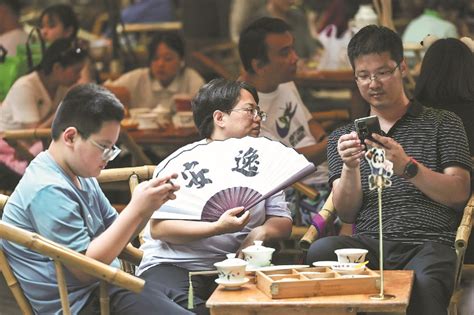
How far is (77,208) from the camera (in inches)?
162

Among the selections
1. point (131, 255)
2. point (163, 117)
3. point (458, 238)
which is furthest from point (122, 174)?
point (163, 117)

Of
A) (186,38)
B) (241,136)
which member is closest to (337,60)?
(186,38)

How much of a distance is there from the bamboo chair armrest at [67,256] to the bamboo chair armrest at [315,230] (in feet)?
3.71

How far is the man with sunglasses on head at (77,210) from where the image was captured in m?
4.03

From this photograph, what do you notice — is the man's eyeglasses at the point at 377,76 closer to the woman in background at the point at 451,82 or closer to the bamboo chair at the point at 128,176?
the woman in background at the point at 451,82

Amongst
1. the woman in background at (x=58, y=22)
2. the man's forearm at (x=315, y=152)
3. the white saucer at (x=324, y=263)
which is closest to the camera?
the white saucer at (x=324, y=263)

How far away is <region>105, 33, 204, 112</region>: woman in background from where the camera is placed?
7.95 meters

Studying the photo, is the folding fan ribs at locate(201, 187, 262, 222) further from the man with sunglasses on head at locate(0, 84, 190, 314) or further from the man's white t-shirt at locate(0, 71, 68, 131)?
the man's white t-shirt at locate(0, 71, 68, 131)

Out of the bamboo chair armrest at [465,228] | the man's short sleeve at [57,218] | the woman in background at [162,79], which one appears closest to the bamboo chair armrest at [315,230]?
the bamboo chair armrest at [465,228]

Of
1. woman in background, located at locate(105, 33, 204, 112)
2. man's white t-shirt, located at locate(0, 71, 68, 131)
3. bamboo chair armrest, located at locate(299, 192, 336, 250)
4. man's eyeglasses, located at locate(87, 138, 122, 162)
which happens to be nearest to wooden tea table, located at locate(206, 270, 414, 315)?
man's eyeglasses, located at locate(87, 138, 122, 162)

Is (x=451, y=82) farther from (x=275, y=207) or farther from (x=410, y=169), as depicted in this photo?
(x=275, y=207)

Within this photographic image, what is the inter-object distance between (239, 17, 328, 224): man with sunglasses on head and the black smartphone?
1.63 m

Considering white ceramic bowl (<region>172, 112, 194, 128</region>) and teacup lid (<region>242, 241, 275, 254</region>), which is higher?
teacup lid (<region>242, 241, 275, 254</region>)

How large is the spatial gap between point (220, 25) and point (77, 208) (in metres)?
8.04
